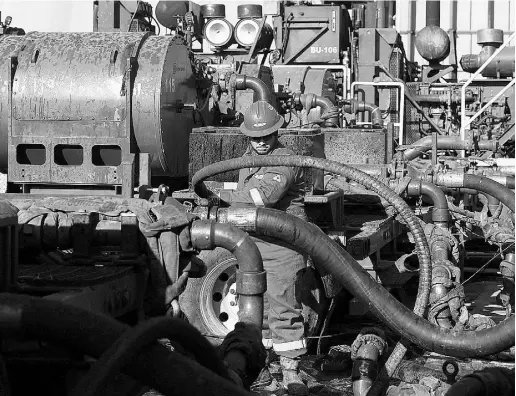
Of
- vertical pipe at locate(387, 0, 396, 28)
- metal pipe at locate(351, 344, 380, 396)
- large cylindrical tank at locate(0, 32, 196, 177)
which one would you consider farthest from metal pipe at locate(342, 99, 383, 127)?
metal pipe at locate(351, 344, 380, 396)

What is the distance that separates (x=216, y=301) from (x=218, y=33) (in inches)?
438

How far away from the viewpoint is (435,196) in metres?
8.95

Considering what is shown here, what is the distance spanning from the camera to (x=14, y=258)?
3.81 meters

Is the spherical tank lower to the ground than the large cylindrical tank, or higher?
higher

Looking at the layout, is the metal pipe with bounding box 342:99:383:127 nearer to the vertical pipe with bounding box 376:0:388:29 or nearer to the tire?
the vertical pipe with bounding box 376:0:388:29

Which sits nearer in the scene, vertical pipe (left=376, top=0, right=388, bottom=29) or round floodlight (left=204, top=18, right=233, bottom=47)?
round floodlight (left=204, top=18, right=233, bottom=47)

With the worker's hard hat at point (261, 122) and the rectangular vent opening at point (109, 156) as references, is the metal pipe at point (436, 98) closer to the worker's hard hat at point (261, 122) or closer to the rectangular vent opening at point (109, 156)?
the rectangular vent opening at point (109, 156)

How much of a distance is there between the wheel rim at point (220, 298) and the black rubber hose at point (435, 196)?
2.29 m

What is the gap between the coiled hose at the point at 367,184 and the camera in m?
5.09

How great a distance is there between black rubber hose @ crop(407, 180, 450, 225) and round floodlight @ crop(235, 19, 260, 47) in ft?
29.5

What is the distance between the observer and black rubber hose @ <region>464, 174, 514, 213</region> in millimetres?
6312

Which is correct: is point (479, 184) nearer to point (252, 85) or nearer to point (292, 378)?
point (292, 378)

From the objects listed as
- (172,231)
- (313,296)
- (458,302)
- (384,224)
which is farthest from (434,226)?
(172,231)

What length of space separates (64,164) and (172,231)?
10.2 feet
